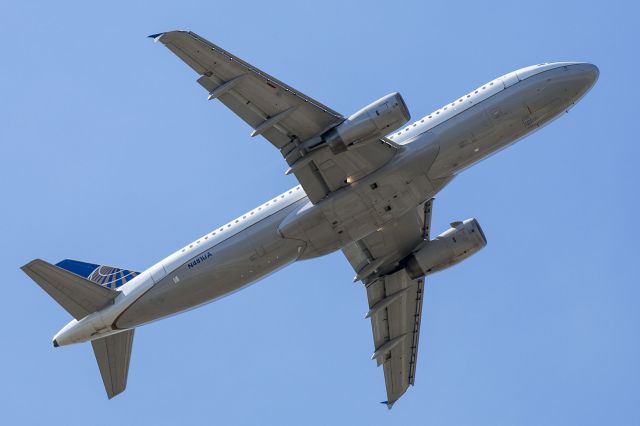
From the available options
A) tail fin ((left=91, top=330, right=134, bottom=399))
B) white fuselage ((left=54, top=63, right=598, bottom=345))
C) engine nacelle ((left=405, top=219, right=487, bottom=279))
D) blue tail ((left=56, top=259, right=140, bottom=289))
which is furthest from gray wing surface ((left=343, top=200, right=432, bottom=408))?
tail fin ((left=91, top=330, right=134, bottom=399))

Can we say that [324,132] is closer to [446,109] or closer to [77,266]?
[446,109]

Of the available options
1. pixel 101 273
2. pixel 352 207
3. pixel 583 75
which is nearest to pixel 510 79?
pixel 583 75

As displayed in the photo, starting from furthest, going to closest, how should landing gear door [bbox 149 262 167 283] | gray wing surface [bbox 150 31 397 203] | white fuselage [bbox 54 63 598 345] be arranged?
landing gear door [bbox 149 262 167 283], white fuselage [bbox 54 63 598 345], gray wing surface [bbox 150 31 397 203]

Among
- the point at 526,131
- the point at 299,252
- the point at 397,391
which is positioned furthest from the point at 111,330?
the point at 526,131

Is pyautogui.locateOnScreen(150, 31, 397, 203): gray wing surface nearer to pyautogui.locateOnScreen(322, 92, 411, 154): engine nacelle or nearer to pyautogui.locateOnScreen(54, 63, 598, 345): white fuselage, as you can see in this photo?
pyautogui.locateOnScreen(322, 92, 411, 154): engine nacelle

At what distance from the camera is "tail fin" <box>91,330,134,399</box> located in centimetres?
5966

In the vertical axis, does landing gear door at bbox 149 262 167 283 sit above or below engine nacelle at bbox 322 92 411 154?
below

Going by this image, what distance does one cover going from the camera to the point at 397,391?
6800 centimetres

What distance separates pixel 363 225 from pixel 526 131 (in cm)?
1028

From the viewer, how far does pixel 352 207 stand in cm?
5750

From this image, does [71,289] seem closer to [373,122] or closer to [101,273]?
[101,273]

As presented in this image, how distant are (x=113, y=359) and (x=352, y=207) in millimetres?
16166

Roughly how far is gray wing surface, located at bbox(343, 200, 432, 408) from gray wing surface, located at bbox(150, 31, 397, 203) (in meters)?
7.05

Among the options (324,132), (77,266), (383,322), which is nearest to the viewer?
(324,132)
